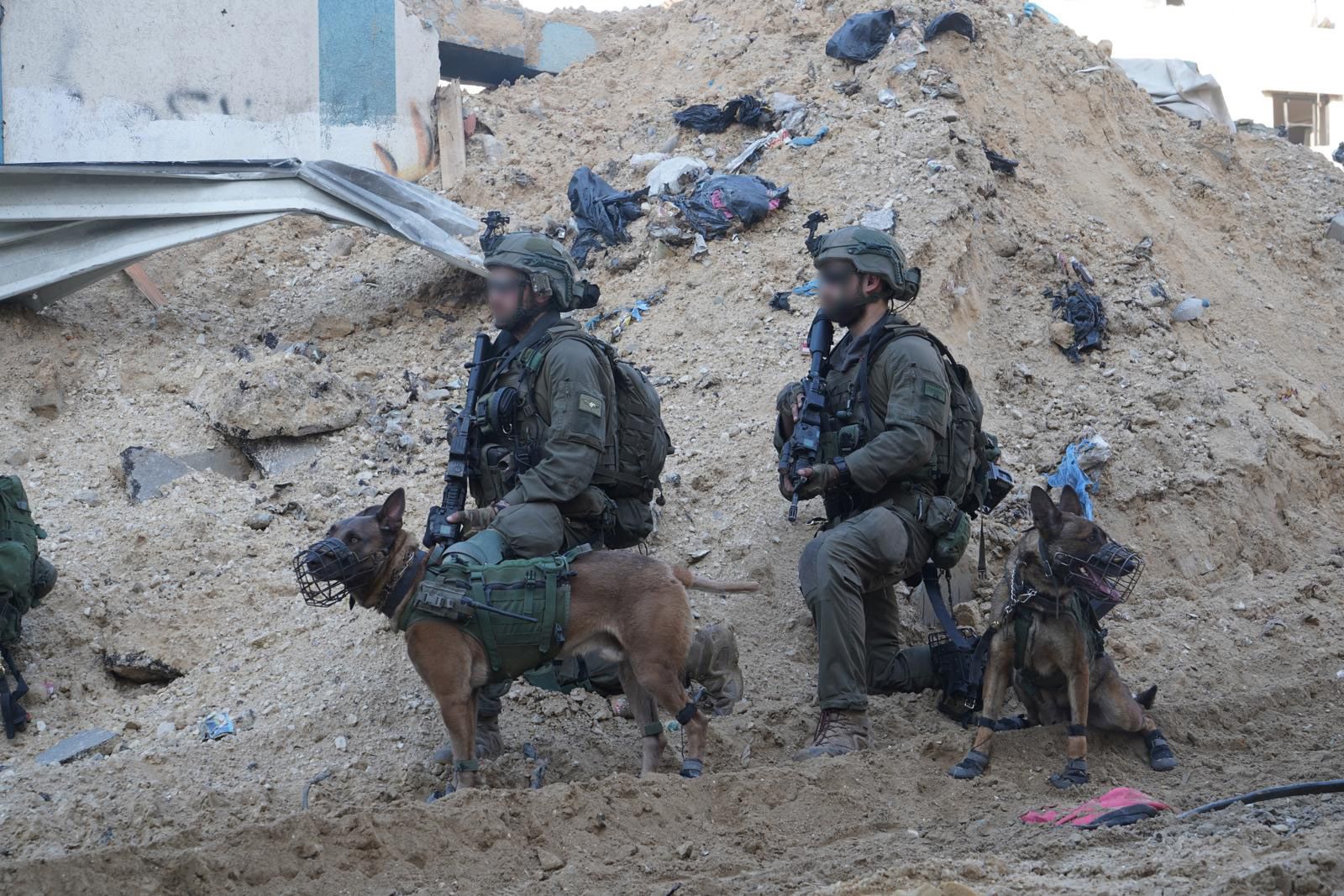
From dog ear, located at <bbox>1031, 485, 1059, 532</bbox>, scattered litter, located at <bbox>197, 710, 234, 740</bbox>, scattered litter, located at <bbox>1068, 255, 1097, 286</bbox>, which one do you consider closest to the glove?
dog ear, located at <bbox>1031, 485, 1059, 532</bbox>

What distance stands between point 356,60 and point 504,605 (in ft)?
29.6

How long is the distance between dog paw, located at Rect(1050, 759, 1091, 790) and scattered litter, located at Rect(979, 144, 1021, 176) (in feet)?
22.5

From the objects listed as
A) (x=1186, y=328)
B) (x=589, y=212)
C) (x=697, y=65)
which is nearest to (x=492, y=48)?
(x=697, y=65)

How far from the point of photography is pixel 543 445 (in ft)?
19.9

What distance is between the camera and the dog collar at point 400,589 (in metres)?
5.49

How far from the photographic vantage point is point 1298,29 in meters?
24.1

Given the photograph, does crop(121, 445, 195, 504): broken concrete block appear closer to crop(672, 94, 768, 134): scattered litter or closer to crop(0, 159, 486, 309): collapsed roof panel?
crop(0, 159, 486, 309): collapsed roof panel

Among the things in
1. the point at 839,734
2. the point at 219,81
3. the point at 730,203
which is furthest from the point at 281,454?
the point at 839,734

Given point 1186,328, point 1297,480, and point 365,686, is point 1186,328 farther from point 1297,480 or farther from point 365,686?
point 365,686

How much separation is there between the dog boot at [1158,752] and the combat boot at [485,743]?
3026 mm

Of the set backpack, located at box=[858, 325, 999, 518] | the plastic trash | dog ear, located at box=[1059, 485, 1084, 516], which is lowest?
dog ear, located at box=[1059, 485, 1084, 516]

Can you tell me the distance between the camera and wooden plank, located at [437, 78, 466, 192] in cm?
1294

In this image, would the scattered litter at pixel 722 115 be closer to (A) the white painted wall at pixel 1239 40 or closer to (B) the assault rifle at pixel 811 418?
(B) the assault rifle at pixel 811 418

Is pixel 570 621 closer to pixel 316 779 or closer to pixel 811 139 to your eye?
pixel 316 779
